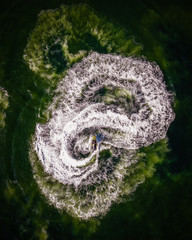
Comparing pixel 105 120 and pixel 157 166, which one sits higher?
pixel 105 120

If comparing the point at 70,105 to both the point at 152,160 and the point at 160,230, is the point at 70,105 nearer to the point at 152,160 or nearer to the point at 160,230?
the point at 152,160

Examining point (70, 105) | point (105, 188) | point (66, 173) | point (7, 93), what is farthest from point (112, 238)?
point (7, 93)

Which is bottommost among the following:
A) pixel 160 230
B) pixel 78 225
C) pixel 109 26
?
pixel 78 225

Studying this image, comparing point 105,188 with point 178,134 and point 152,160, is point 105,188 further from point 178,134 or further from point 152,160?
point 178,134

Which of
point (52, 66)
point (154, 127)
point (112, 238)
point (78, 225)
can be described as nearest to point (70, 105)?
point (52, 66)

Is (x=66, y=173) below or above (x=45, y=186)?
above

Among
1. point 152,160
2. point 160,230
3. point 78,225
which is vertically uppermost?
point 152,160
